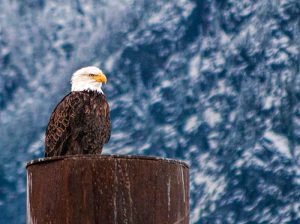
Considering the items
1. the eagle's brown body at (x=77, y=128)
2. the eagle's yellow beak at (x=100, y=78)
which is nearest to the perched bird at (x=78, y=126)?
the eagle's brown body at (x=77, y=128)

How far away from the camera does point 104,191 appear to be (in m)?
4.52

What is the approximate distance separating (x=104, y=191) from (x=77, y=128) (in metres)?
4.06

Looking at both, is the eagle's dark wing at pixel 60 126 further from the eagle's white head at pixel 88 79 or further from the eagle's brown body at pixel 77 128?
the eagle's white head at pixel 88 79

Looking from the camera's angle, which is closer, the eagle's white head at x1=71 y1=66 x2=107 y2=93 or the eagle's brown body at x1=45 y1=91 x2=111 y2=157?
the eagle's brown body at x1=45 y1=91 x2=111 y2=157

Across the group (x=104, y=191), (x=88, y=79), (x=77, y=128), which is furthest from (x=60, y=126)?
(x=104, y=191)

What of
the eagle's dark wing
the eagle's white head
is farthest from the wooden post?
the eagle's white head

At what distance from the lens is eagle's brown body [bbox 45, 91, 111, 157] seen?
843 centimetres

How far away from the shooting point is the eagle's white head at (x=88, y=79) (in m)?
9.02

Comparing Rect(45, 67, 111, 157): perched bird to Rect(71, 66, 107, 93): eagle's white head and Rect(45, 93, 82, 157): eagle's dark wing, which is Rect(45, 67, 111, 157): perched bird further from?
Rect(71, 66, 107, 93): eagle's white head

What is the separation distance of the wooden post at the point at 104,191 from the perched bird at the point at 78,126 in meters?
3.71

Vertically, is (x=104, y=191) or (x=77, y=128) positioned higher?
(x=77, y=128)

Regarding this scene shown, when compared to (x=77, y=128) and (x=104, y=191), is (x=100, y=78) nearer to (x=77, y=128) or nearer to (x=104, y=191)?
(x=77, y=128)

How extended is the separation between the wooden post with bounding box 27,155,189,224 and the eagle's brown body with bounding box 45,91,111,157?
371 centimetres

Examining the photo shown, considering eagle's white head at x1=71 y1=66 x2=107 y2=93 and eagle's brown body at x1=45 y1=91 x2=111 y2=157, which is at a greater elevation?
eagle's white head at x1=71 y1=66 x2=107 y2=93
